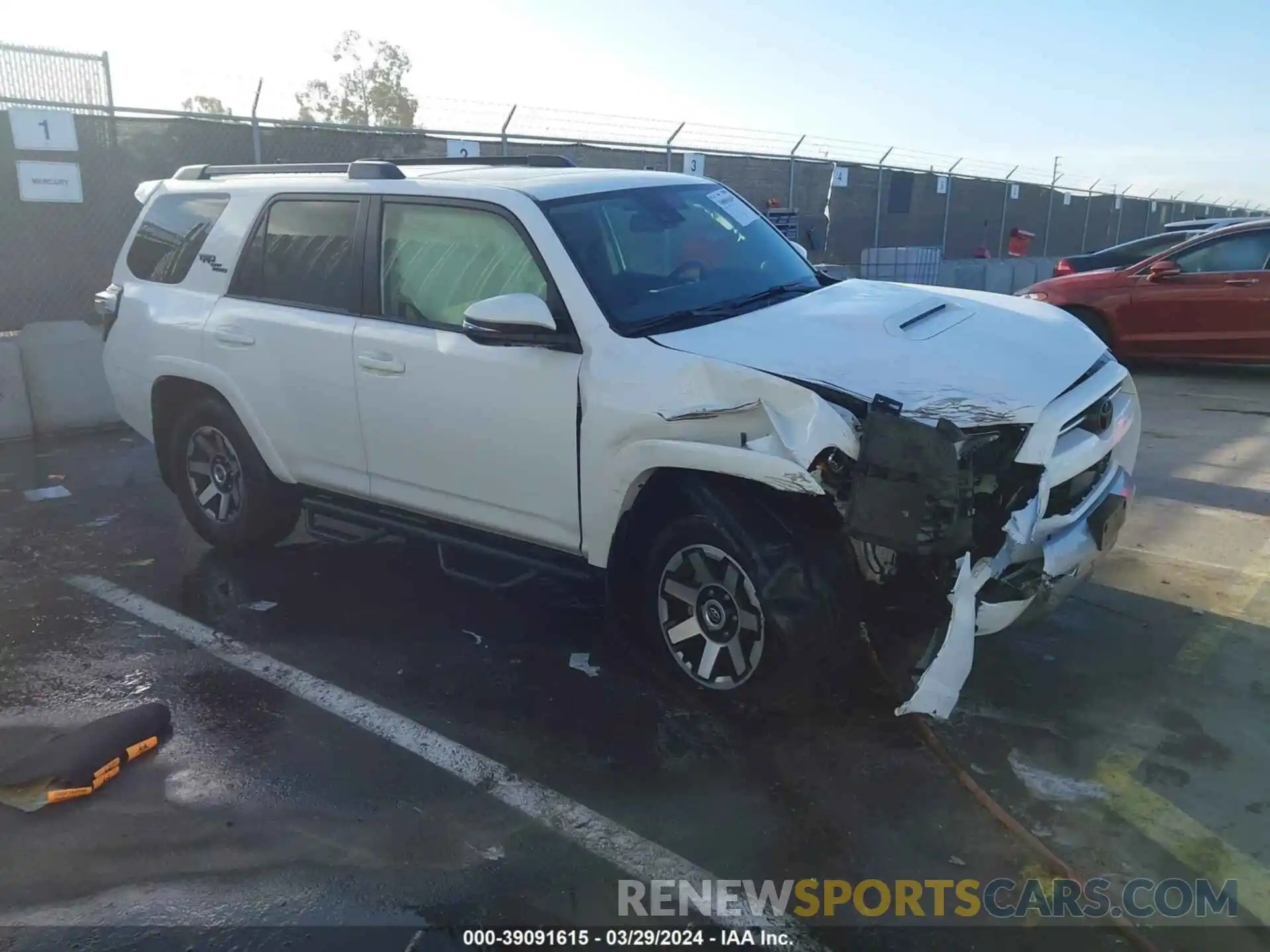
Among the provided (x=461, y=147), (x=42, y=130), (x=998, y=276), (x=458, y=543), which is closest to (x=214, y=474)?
(x=458, y=543)

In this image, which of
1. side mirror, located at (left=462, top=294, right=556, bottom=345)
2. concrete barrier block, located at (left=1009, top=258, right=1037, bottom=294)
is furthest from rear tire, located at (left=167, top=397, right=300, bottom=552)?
concrete barrier block, located at (left=1009, top=258, right=1037, bottom=294)

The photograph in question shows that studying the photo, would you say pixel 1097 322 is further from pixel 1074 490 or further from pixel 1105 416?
pixel 1074 490

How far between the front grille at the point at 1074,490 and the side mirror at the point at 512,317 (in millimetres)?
1967

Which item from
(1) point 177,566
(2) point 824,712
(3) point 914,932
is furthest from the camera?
(1) point 177,566

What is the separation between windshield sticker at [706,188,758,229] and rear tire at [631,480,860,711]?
1785 millimetres

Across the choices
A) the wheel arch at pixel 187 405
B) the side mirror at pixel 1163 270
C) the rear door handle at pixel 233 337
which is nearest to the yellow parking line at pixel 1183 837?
the wheel arch at pixel 187 405

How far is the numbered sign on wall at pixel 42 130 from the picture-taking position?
923cm

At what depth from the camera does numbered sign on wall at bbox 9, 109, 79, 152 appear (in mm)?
9234

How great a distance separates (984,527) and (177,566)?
434 centimetres

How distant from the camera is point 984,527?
3482mm

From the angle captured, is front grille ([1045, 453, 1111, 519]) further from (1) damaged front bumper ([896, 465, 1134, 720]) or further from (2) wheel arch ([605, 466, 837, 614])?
(2) wheel arch ([605, 466, 837, 614])

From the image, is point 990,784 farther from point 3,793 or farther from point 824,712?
point 3,793

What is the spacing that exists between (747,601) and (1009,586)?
0.89 meters

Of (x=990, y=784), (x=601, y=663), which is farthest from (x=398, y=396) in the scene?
(x=990, y=784)
